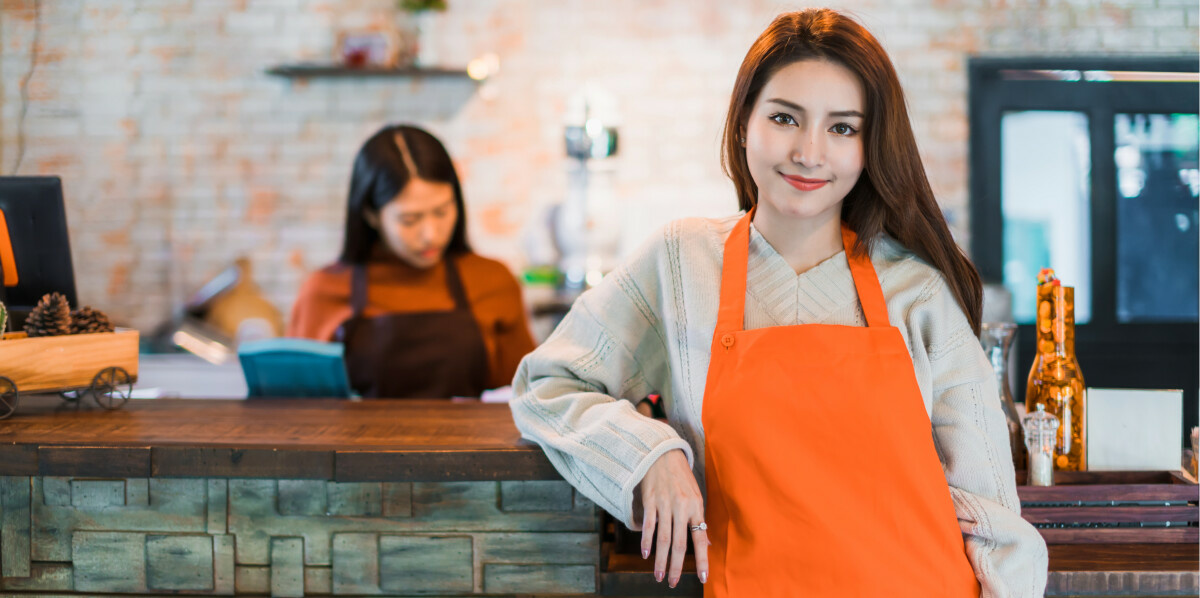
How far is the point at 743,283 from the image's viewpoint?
Result: 3.73 feet

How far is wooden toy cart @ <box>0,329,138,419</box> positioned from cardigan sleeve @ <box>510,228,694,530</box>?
2.49 feet

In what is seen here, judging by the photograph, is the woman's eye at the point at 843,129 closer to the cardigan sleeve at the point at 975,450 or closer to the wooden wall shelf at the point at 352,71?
the cardigan sleeve at the point at 975,450

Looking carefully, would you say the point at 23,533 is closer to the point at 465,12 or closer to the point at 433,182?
the point at 433,182

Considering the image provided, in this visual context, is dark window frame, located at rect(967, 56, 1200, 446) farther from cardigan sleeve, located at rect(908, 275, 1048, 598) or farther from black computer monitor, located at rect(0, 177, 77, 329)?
black computer monitor, located at rect(0, 177, 77, 329)

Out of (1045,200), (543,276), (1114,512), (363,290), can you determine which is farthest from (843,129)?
(1045,200)

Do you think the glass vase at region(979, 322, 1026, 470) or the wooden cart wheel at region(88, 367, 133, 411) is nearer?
the glass vase at region(979, 322, 1026, 470)

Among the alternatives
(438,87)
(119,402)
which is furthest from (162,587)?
(438,87)

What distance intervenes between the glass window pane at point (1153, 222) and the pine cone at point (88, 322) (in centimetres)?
391

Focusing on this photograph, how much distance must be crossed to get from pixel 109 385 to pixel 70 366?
7 cm

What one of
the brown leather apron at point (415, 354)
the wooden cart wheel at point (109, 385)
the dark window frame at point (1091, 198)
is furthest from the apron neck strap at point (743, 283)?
the dark window frame at point (1091, 198)

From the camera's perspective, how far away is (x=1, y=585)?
1.27 metres

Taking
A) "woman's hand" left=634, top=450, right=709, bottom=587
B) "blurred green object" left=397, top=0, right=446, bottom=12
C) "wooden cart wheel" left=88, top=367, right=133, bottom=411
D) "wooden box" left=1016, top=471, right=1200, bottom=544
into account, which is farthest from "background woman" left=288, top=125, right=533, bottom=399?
"blurred green object" left=397, top=0, right=446, bottom=12

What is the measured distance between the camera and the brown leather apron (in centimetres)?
242

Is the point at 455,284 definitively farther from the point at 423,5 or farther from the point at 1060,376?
the point at 423,5
